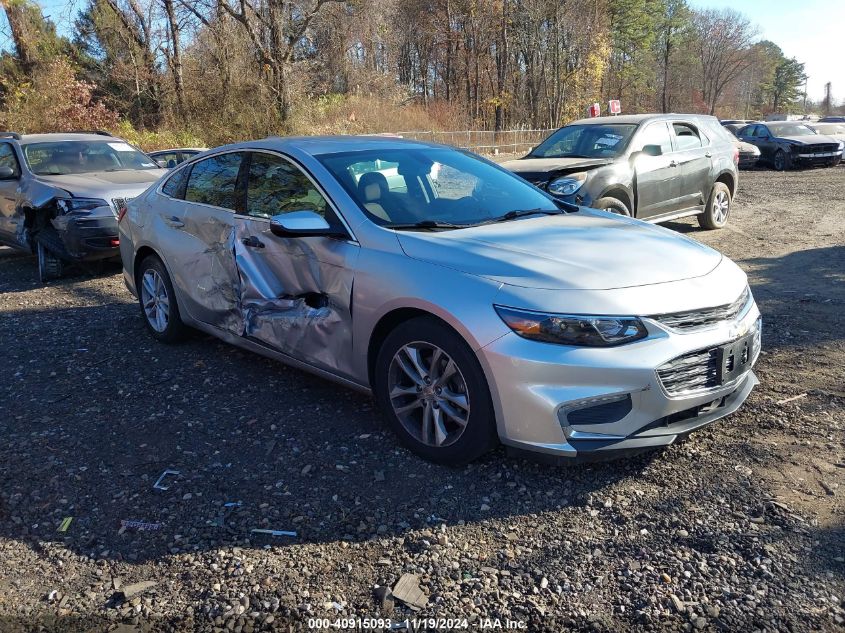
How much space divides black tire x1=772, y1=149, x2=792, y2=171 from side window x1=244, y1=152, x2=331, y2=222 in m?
23.4

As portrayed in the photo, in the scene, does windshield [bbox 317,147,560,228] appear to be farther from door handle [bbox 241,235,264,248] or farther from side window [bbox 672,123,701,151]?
side window [bbox 672,123,701,151]

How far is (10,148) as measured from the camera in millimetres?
9547

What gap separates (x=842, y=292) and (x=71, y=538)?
6.67 metres

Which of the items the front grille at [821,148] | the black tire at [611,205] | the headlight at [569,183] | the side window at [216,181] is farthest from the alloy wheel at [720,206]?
the front grille at [821,148]

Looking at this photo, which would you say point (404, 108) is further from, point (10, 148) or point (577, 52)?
point (10, 148)

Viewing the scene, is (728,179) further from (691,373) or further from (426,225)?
(691,373)

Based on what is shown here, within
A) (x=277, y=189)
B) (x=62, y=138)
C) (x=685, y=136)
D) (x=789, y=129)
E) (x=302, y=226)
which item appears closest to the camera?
(x=302, y=226)

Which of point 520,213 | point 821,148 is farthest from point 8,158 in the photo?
point 821,148

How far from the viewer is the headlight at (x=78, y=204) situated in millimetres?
8227

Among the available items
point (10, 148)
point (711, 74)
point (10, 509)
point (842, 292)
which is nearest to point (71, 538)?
point (10, 509)

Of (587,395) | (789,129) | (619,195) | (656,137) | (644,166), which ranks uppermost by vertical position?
(789,129)

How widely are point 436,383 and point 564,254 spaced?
940 millimetres

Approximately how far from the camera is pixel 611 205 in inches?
348

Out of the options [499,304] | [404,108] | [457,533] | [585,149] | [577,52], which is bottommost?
[457,533]
